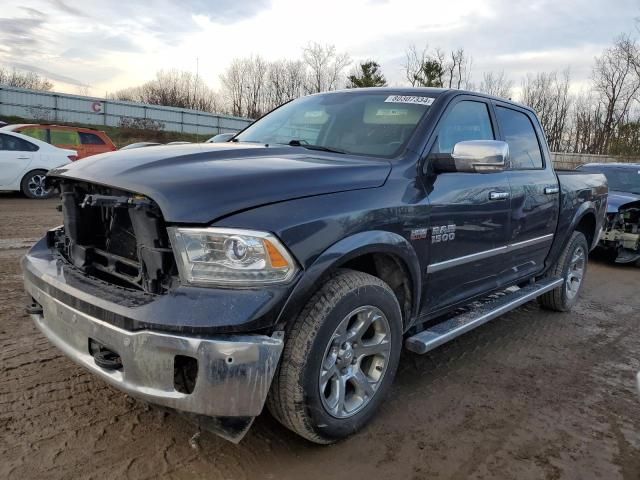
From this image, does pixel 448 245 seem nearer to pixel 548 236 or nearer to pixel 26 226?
pixel 548 236

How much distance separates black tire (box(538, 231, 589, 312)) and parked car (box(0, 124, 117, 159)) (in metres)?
10.6

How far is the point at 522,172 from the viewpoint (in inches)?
158

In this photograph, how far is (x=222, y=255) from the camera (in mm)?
2115

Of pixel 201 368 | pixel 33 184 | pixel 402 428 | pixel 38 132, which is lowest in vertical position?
pixel 402 428

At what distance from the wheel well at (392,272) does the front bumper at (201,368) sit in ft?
2.66

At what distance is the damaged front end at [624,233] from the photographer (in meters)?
7.69

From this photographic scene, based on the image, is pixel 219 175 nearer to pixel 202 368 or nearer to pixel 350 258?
pixel 350 258

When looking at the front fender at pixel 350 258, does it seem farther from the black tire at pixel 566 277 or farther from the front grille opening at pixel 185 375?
the black tire at pixel 566 277

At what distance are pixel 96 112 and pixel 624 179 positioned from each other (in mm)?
33809

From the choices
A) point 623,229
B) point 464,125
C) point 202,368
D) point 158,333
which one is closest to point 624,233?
point 623,229

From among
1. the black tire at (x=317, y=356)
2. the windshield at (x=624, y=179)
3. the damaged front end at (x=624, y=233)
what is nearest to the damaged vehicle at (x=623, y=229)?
the damaged front end at (x=624, y=233)

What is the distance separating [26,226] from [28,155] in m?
3.79

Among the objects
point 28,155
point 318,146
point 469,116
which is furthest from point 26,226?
point 469,116

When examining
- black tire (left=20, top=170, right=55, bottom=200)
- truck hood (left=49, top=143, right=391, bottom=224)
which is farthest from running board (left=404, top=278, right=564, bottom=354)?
black tire (left=20, top=170, right=55, bottom=200)
